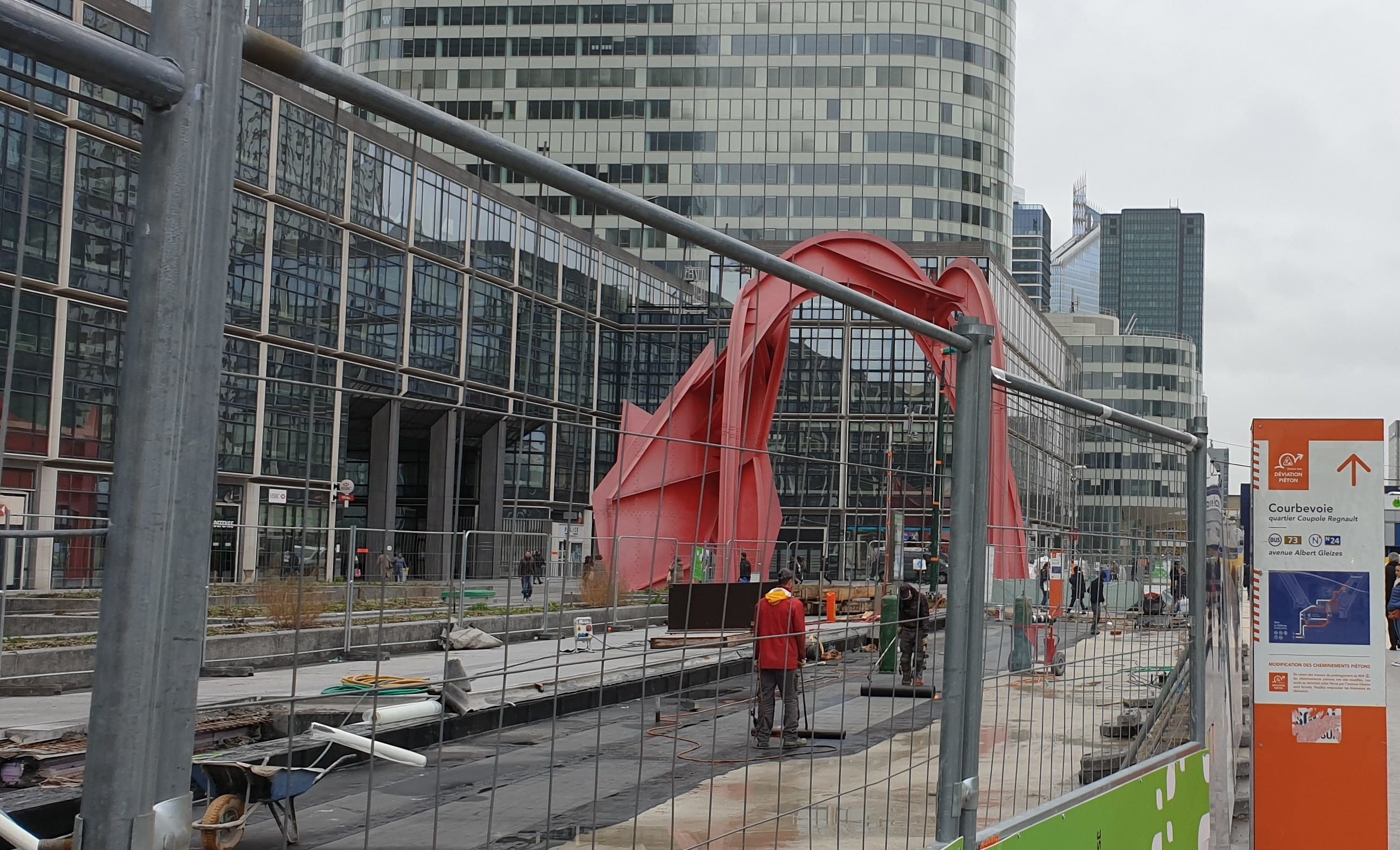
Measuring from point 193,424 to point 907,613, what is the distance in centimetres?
272

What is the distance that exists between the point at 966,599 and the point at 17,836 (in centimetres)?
279

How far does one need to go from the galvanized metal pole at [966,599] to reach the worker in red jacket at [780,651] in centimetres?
64

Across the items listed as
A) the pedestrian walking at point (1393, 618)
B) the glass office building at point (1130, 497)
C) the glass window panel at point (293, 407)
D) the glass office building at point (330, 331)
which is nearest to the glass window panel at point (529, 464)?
the glass office building at point (330, 331)

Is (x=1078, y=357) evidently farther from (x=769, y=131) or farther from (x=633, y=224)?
(x=633, y=224)

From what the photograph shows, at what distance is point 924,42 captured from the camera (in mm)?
87438

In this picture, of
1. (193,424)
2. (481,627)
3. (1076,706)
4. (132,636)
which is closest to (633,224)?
(481,627)

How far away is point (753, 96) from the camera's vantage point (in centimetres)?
8881

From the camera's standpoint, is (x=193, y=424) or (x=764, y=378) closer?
(x=193, y=424)

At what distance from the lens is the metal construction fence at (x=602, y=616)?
1.78 metres

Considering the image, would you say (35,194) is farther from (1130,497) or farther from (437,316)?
(1130,497)

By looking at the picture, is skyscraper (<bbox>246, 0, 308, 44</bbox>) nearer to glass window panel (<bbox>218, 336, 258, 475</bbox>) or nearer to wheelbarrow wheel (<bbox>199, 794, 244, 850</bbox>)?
wheelbarrow wheel (<bbox>199, 794, 244, 850</bbox>)

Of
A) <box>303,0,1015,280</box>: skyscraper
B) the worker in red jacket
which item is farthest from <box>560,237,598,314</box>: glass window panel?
<box>303,0,1015,280</box>: skyscraper

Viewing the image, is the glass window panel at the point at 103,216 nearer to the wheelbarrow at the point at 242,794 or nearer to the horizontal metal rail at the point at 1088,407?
the wheelbarrow at the point at 242,794

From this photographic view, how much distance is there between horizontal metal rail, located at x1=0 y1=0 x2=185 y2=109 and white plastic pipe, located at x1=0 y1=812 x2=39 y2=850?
3.27 ft
